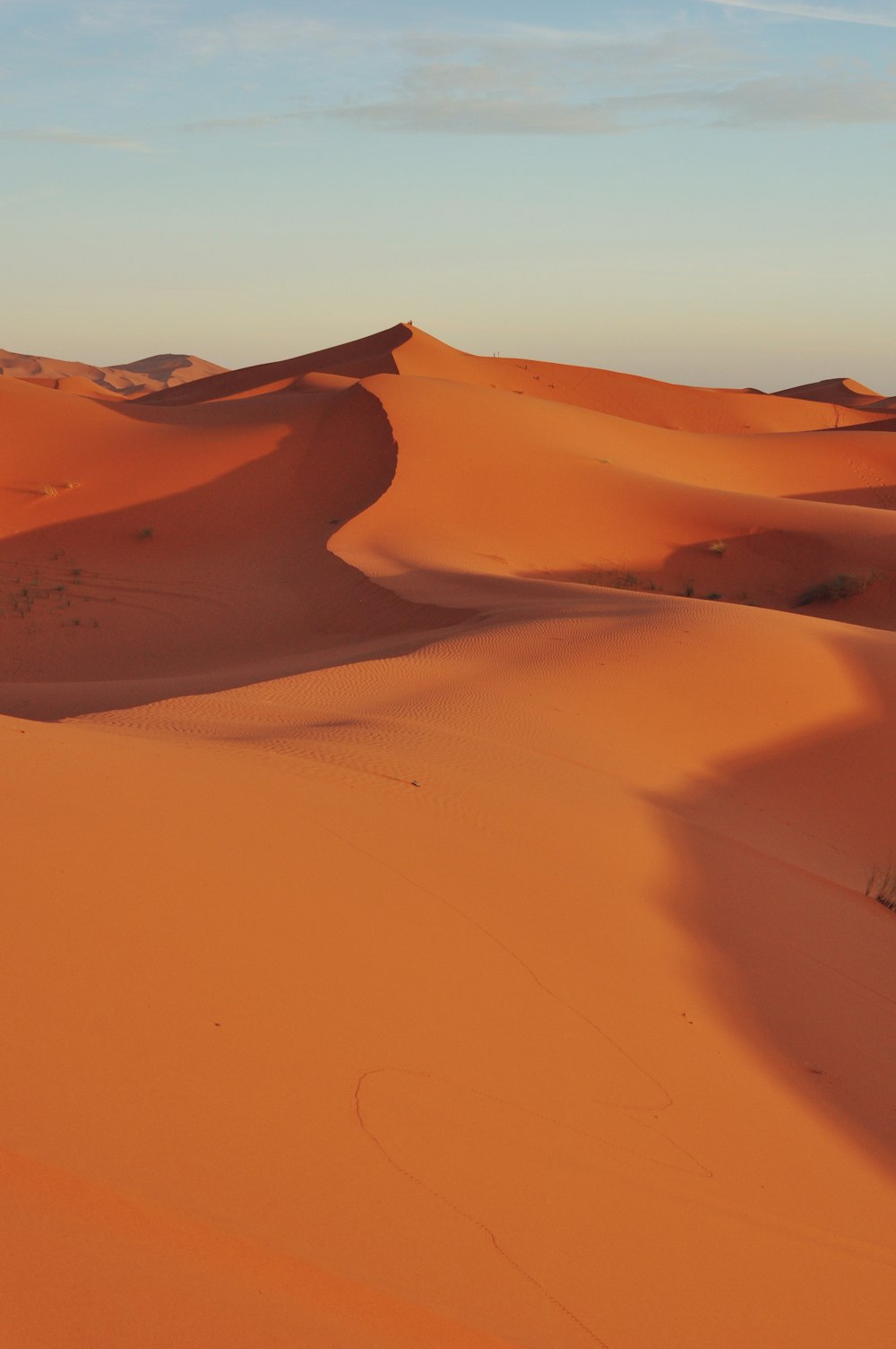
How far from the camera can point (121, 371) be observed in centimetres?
9894

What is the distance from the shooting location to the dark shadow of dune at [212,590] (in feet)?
43.7

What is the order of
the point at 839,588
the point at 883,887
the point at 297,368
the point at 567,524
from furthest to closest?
the point at 297,368
the point at 567,524
the point at 839,588
the point at 883,887

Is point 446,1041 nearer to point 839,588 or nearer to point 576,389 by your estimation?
point 839,588

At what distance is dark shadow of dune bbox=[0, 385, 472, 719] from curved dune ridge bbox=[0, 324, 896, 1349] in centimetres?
54

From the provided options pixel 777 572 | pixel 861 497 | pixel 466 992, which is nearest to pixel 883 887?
pixel 466 992

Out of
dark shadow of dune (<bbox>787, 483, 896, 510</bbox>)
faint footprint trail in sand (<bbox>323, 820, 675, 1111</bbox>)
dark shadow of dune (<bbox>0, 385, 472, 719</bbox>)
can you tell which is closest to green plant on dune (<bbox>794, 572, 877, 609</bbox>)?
dark shadow of dune (<bbox>0, 385, 472, 719</bbox>)

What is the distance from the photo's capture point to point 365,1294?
8.11 feet

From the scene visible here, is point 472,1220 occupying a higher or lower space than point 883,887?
higher

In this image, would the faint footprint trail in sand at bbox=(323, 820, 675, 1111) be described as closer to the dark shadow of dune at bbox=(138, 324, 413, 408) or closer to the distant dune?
the dark shadow of dune at bbox=(138, 324, 413, 408)

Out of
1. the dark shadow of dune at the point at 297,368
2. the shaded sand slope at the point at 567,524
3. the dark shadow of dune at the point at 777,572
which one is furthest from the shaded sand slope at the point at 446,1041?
the dark shadow of dune at the point at 297,368

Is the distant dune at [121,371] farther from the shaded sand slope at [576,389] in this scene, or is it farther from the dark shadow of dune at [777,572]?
the dark shadow of dune at [777,572]

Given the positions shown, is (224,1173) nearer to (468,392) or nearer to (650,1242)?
(650,1242)

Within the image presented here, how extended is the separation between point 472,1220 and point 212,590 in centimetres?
1504

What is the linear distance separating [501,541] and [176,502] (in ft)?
18.2
